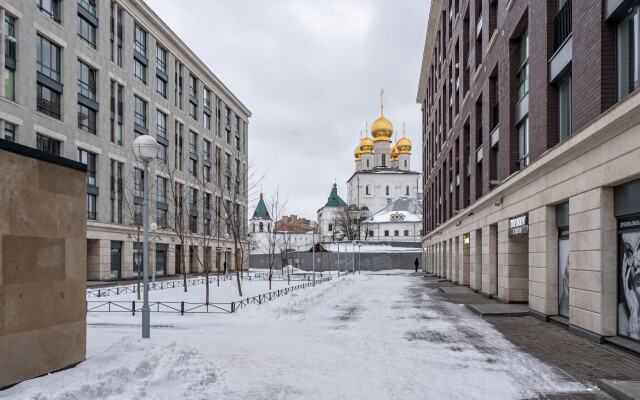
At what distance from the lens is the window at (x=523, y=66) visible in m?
19.7

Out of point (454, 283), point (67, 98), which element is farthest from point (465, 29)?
point (67, 98)

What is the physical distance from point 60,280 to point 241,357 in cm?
394

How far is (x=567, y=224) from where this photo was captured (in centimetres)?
1473

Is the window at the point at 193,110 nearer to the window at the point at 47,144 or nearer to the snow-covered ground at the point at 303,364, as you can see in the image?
the window at the point at 47,144

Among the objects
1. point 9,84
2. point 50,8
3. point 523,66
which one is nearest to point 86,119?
point 50,8

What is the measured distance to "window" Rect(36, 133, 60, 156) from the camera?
112ft

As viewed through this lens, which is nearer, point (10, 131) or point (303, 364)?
point (303, 364)

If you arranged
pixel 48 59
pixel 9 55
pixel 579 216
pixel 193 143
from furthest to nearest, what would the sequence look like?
pixel 193 143 → pixel 48 59 → pixel 9 55 → pixel 579 216

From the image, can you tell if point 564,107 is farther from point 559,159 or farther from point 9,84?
point 9,84

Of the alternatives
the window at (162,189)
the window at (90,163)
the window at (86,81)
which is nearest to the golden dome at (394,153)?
the window at (162,189)

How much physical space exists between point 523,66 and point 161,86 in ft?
135

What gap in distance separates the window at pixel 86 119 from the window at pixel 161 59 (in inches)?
522

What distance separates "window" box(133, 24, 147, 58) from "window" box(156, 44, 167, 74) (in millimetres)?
2607

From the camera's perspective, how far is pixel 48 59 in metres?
35.1
